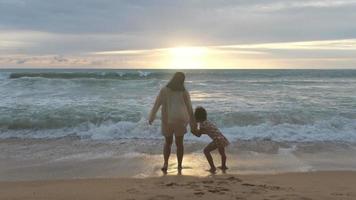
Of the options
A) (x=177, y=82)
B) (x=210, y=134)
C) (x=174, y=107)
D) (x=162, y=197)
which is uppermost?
(x=177, y=82)

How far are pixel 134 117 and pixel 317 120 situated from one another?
4875 millimetres

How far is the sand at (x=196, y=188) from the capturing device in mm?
5258

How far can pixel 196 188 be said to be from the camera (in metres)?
5.63

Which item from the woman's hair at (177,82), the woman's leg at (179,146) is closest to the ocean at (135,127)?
the woman's leg at (179,146)

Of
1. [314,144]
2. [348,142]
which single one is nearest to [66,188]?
[314,144]

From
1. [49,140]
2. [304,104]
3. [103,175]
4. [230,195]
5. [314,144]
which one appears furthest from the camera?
[304,104]

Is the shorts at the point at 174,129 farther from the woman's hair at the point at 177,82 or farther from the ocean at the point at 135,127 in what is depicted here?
the ocean at the point at 135,127

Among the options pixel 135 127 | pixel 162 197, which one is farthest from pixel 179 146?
pixel 135 127

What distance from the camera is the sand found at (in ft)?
17.3

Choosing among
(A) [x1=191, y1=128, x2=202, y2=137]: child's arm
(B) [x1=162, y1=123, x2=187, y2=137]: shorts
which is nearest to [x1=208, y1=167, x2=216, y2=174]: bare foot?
(A) [x1=191, y1=128, x2=202, y2=137]: child's arm

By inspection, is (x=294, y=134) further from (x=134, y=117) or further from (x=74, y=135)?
(x=74, y=135)

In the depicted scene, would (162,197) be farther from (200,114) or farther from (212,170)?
(200,114)

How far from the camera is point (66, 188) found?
5.76 meters

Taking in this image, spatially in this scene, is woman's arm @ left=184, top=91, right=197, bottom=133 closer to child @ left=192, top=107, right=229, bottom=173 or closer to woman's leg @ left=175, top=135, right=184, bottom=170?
child @ left=192, top=107, right=229, bottom=173
